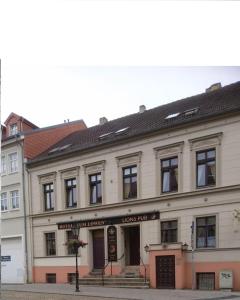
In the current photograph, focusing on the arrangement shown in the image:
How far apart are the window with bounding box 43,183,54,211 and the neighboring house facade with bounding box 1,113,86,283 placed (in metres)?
0.77

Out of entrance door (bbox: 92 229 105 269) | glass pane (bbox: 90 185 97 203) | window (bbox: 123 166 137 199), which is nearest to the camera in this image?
window (bbox: 123 166 137 199)

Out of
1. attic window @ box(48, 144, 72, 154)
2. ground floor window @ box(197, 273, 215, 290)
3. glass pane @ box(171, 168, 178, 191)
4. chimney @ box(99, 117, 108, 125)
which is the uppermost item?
chimney @ box(99, 117, 108, 125)

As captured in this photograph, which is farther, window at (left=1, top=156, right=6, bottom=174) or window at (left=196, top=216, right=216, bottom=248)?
window at (left=1, top=156, right=6, bottom=174)

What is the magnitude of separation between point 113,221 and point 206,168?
349cm

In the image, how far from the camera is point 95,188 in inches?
595

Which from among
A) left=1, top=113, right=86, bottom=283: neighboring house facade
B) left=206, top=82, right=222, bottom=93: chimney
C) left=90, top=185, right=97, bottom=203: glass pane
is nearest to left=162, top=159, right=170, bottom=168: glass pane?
left=90, top=185, right=97, bottom=203: glass pane

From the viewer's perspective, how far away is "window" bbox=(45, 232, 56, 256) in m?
16.3

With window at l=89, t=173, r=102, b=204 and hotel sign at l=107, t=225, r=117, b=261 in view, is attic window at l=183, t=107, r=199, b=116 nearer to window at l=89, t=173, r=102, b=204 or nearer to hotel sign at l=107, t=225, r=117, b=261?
window at l=89, t=173, r=102, b=204

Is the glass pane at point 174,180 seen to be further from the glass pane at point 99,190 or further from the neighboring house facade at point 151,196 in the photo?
the glass pane at point 99,190

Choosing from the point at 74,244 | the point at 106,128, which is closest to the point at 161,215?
the point at 74,244

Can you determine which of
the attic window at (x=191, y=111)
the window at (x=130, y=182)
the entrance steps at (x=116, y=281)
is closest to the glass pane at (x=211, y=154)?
the attic window at (x=191, y=111)

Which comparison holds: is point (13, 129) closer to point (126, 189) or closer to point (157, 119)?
point (126, 189)

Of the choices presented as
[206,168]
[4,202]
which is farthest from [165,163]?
[4,202]

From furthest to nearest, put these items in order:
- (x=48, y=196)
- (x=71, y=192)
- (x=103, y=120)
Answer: (x=103, y=120) < (x=48, y=196) < (x=71, y=192)
